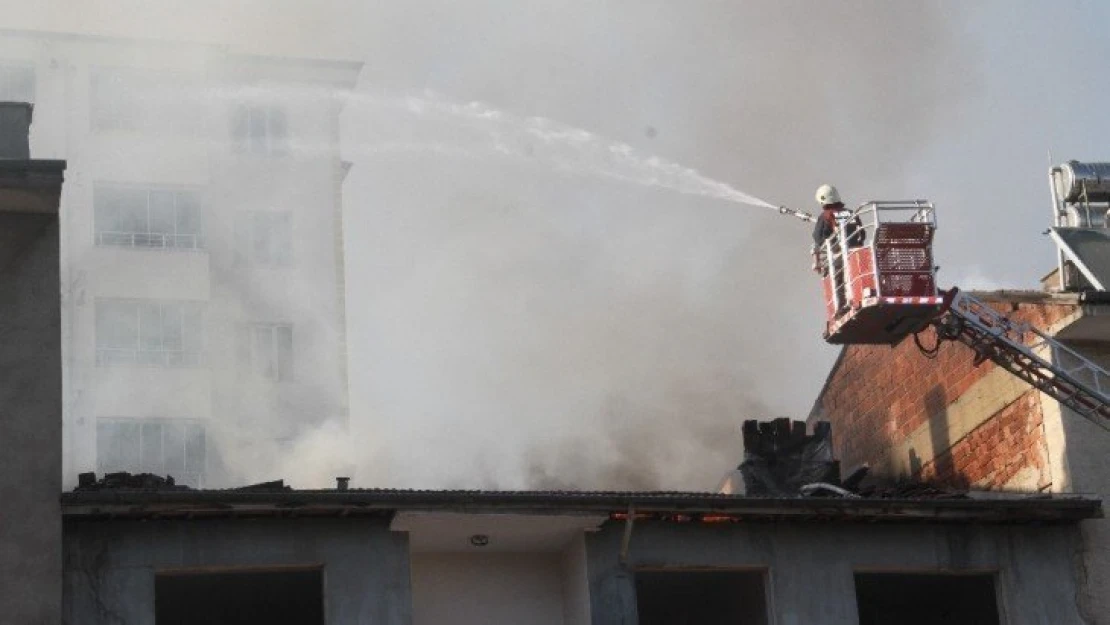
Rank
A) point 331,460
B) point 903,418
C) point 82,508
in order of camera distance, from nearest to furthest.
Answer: point 82,508 → point 903,418 → point 331,460

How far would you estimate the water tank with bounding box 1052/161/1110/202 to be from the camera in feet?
A: 102

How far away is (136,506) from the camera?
2330 centimetres

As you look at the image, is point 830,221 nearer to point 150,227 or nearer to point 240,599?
point 240,599

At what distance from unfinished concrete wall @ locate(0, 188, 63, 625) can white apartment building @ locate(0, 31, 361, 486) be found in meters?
28.2

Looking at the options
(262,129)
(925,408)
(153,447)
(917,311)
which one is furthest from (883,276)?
(262,129)

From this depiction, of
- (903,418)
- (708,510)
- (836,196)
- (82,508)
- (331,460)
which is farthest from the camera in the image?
(331,460)

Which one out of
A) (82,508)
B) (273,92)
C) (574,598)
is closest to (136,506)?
(82,508)

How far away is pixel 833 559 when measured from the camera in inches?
1036

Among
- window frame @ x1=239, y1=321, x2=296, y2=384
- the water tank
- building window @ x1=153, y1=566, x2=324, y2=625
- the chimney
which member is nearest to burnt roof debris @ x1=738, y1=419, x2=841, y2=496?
→ the water tank

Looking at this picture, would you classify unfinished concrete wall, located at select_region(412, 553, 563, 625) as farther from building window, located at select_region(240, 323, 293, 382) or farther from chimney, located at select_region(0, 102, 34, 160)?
building window, located at select_region(240, 323, 293, 382)

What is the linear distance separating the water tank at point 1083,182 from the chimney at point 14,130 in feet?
45.1

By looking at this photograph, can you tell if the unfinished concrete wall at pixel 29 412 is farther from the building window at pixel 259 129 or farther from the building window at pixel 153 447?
the building window at pixel 259 129

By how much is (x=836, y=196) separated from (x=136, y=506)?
9611mm

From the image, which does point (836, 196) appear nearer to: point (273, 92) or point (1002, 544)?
point (1002, 544)
